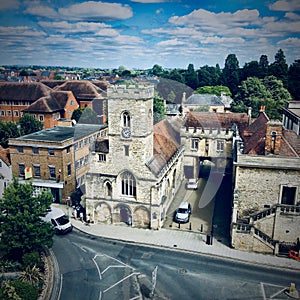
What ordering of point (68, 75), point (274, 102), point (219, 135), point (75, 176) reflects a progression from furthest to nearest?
point (68, 75)
point (274, 102)
point (219, 135)
point (75, 176)

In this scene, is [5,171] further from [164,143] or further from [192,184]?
[192,184]

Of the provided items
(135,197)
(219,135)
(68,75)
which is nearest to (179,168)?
(219,135)

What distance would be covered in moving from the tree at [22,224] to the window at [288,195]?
1333 cm

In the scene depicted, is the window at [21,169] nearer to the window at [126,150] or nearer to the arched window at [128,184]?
the arched window at [128,184]

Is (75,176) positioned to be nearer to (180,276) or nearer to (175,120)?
(175,120)

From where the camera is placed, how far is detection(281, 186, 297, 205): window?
18906 mm

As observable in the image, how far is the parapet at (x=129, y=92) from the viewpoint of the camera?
2048 cm

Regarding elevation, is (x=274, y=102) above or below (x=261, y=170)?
above

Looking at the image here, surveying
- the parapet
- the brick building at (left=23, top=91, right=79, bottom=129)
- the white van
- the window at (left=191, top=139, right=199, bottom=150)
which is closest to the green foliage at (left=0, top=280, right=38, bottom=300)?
the white van

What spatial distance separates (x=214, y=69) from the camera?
73375 mm

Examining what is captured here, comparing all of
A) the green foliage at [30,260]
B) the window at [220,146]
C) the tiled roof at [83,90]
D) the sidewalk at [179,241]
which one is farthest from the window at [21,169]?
the tiled roof at [83,90]

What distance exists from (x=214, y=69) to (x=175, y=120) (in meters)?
43.7

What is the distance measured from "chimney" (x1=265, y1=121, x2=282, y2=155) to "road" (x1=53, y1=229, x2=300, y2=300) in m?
6.58

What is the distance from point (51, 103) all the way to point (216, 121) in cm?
2333
